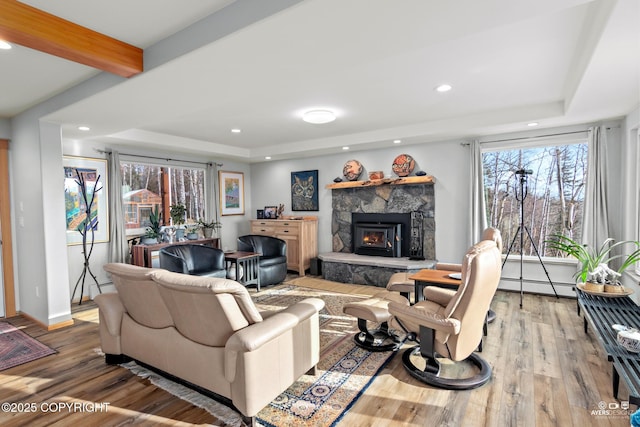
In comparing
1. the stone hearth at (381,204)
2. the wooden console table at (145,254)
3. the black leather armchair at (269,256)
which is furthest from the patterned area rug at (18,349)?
the stone hearth at (381,204)

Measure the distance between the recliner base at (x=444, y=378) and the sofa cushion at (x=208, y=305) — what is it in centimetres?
134

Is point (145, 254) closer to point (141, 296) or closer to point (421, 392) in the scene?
point (141, 296)

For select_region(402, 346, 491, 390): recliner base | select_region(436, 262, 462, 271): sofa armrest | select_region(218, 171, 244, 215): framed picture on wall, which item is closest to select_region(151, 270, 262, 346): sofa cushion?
select_region(402, 346, 491, 390): recliner base

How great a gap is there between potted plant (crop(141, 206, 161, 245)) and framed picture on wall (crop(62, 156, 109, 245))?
1.83 feet

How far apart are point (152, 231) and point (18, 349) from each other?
2.49 meters

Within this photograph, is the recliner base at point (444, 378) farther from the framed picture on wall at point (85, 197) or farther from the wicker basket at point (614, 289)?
the framed picture on wall at point (85, 197)

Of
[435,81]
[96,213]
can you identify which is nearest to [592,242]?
[435,81]

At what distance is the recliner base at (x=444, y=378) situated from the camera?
239 cm

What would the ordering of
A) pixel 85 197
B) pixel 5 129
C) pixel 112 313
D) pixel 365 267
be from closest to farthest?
pixel 112 313, pixel 5 129, pixel 85 197, pixel 365 267

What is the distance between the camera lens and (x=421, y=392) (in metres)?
2.37

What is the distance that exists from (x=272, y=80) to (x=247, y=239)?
3958mm

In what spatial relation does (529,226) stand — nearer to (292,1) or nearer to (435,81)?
(435,81)

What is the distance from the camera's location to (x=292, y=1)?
5.22 ft

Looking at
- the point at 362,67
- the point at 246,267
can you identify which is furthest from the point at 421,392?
the point at 246,267
